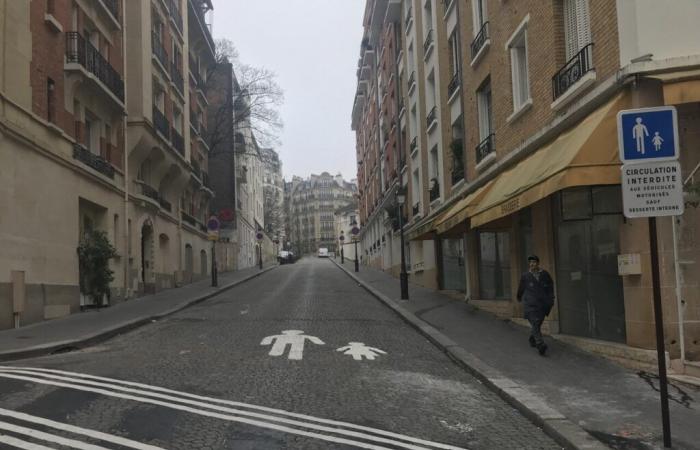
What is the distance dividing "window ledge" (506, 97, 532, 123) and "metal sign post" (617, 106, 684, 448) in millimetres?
7045

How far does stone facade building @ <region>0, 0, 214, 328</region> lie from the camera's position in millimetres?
13711

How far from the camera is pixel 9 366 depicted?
29.9ft

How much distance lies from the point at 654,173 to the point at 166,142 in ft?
75.2

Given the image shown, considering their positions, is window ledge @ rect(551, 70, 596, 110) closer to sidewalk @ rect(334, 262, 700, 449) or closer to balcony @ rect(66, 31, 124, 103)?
sidewalk @ rect(334, 262, 700, 449)

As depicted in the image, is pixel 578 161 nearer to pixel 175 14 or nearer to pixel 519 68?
pixel 519 68

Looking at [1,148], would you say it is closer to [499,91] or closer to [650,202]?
[499,91]

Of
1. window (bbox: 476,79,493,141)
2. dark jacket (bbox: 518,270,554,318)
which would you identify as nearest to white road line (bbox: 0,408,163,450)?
dark jacket (bbox: 518,270,554,318)

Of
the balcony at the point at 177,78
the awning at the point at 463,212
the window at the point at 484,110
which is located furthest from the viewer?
the balcony at the point at 177,78

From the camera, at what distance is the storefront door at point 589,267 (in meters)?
9.46

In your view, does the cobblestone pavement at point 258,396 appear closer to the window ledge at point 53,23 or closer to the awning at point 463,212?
the awning at point 463,212

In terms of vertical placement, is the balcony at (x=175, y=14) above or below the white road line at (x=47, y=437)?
above

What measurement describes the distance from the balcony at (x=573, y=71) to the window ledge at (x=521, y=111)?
4.02ft

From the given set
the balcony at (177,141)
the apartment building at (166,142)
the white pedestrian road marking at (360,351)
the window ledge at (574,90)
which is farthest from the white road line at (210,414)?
the balcony at (177,141)

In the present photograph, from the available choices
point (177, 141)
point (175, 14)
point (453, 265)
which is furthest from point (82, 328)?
point (175, 14)
